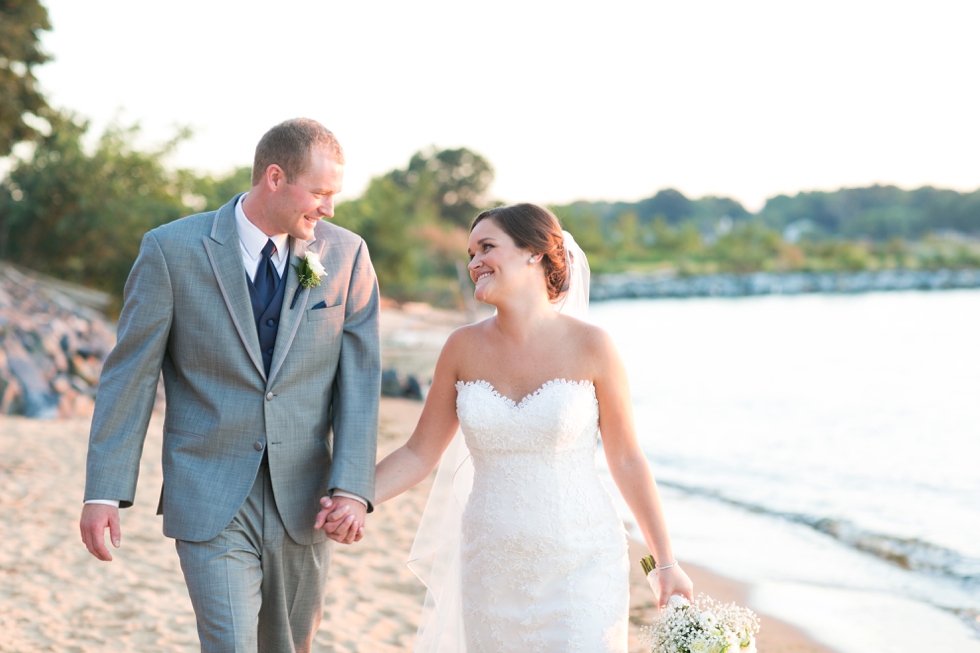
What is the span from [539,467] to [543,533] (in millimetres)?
220

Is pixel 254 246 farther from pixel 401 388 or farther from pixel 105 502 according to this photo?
pixel 401 388

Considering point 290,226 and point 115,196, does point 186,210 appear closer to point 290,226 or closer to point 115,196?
point 115,196

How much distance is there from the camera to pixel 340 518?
279 centimetres

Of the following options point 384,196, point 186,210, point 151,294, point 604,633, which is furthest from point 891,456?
point 384,196

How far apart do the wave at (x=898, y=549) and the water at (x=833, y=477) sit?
0.7 inches

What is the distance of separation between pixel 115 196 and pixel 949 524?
68.2 feet

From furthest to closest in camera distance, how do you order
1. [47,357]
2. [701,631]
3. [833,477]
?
[47,357] < [833,477] < [701,631]

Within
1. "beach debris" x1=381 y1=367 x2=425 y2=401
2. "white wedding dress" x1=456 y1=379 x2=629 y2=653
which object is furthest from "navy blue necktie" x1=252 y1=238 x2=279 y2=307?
"beach debris" x1=381 y1=367 x2=425 y2=401

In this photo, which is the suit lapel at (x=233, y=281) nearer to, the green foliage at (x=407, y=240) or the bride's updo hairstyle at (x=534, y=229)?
the bride's updo hairstyle at (x=534, y=229)

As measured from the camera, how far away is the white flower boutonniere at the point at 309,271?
9.16ft

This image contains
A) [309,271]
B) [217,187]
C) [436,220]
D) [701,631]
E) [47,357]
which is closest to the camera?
[701,631]

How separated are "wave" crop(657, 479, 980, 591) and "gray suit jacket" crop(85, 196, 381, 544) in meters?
6.87

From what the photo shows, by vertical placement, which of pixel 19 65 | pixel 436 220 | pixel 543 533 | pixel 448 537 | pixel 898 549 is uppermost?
pixel 19 65

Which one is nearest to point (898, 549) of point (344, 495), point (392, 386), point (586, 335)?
point (586, 335)
